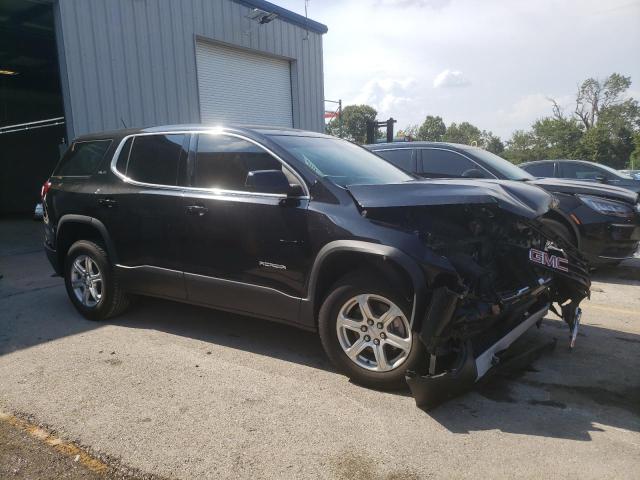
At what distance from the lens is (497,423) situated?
9.70 ft

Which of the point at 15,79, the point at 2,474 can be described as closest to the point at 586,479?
the point at 2,474

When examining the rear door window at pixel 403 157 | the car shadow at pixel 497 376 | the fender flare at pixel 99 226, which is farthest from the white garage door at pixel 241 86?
the fender flare at pixel 99 226

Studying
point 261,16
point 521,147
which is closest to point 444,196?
point 261,16

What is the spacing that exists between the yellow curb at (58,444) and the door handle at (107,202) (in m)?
2.07

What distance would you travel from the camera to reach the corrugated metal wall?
861 centimetres

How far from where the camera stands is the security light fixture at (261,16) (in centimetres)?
1170

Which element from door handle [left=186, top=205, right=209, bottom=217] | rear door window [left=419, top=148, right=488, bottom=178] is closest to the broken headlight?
rear door window [left=419, top=148, right=488, bottom=178]

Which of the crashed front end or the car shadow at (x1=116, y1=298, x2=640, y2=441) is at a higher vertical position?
the crashed front end

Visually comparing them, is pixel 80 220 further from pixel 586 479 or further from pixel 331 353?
pixel 586 479

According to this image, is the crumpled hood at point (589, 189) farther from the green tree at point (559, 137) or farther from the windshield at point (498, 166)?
the green tree at point (559, 137)

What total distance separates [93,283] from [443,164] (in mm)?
4699

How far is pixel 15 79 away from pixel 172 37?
9.53 metres

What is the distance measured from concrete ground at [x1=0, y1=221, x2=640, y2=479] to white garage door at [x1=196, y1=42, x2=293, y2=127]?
780cm

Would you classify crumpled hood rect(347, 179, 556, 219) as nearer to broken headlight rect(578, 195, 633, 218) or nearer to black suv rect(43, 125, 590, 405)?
black suv rect(43, 125, 590, 405)
